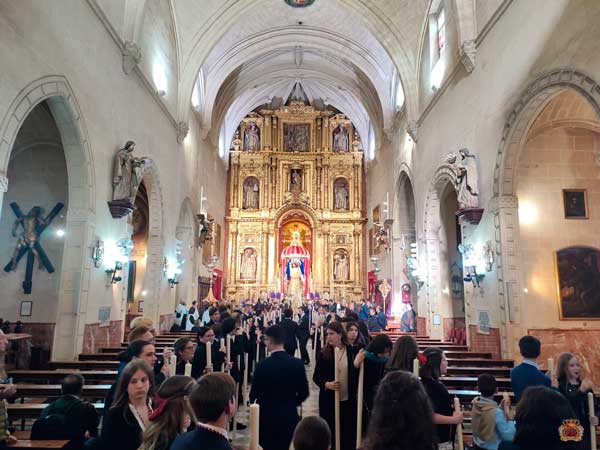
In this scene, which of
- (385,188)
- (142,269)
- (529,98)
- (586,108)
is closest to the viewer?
(529,98)

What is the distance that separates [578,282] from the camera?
928 centimetres

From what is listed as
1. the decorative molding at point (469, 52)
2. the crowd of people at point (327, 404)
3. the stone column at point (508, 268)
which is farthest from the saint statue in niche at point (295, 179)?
the crowd of people at point (327, 404)

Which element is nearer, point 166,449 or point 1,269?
point 166,449

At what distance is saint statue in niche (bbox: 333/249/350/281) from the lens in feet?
90.5

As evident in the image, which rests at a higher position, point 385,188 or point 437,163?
point 385,188

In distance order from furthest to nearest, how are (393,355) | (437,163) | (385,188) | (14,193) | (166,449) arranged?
(385,188) → (437,163) → (14,193) → (393,355) → (166,449)

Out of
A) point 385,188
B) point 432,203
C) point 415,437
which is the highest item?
point 385,188

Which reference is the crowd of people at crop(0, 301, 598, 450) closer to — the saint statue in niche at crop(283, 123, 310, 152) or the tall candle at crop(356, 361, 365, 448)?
the tall candle at crop(356, 361, 365, 448)

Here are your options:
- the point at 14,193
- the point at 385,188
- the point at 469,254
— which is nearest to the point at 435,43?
the point at 469,254

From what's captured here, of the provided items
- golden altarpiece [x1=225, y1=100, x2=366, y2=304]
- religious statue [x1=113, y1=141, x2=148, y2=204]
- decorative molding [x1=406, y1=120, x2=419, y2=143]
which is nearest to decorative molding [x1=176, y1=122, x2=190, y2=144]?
religious statue [x1=113, y1=141, x2=148, y2=204]

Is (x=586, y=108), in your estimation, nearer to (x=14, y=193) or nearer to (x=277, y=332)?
(x=277, y=332)

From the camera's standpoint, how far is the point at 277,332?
4.16 metres

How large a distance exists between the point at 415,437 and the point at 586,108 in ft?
31.3

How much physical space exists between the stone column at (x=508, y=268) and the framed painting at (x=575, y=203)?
1489 mm
